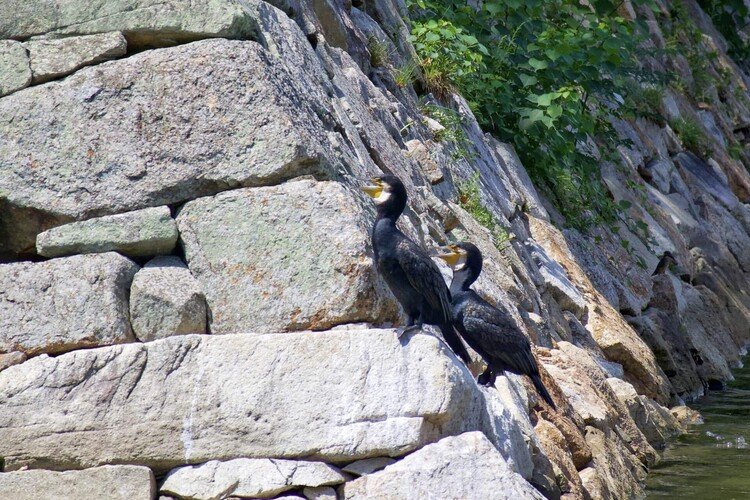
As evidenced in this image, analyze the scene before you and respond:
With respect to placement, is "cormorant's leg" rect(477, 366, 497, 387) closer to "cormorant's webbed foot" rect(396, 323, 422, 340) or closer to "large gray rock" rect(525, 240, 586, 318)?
"cormorant's webbed foot" rect(396, 323, 422, 340)

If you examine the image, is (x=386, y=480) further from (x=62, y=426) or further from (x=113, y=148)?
(x=113, y=148)

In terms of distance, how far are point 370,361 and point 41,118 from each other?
257cm

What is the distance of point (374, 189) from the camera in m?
6.17

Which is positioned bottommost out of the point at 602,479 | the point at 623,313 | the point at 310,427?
the point at 623,313

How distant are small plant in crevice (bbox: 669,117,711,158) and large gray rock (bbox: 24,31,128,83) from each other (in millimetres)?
13625

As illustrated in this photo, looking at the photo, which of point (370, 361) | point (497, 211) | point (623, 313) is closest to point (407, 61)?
point (497, 211)

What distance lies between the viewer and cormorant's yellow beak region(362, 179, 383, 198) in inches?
242

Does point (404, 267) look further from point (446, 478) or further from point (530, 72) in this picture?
point (530, 72)

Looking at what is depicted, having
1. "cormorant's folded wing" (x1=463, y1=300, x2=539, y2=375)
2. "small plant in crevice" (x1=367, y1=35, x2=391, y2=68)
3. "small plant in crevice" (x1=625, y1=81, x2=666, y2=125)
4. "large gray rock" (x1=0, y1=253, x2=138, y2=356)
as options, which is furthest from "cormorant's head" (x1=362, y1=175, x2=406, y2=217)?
"small plant in crevice" (x1=625, y1=81, x2=666, y2=125)

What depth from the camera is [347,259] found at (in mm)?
6016

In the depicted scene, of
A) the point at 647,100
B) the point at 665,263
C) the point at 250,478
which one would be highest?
the point at 250,478

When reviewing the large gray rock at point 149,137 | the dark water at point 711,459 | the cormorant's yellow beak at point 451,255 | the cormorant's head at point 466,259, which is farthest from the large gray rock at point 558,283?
the large gray rock at point 149,137

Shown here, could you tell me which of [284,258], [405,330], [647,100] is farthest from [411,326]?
[647,100]

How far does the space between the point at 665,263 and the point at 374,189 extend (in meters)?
8.55
